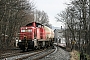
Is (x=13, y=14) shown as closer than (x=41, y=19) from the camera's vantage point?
Yes

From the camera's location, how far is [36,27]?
29266 mm

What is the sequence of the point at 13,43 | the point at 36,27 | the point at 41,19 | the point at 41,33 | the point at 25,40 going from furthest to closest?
the point at 41,19
the point at 13,43
the point at 41,33
the point at 36,27
the point at 25,40

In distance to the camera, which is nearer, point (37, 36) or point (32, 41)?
point (32, 41)

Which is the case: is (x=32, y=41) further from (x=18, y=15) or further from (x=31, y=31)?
(x=18, y=15)

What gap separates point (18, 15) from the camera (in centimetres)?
4134

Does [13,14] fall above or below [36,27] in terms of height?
above

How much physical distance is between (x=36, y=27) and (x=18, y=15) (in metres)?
12.9

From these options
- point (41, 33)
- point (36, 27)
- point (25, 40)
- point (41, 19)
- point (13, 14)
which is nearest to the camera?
point (25, 40)

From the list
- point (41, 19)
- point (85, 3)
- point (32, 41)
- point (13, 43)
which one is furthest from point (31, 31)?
point (41, 19)

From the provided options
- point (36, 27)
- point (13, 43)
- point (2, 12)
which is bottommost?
point (13, 43)

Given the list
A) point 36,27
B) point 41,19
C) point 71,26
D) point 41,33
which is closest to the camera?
point 36,27

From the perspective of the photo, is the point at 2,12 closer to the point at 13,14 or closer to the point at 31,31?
the point at 31,31

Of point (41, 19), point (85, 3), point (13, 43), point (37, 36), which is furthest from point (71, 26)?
point (41, 19)

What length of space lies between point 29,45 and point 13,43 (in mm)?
17538
